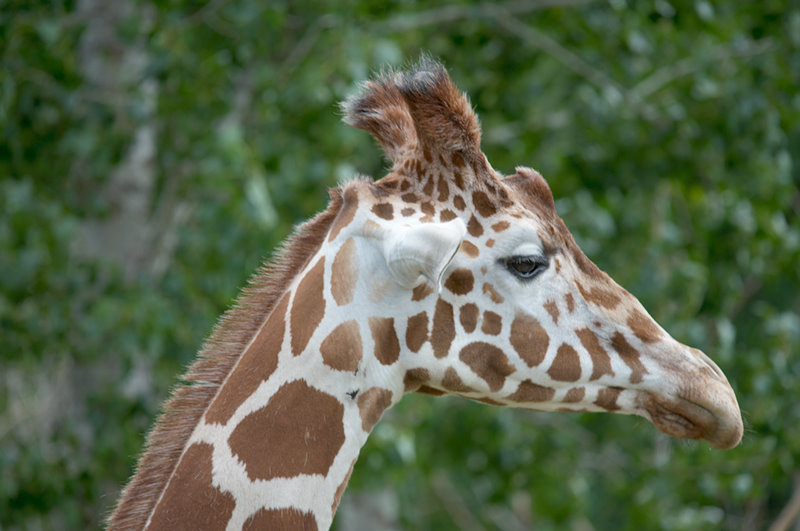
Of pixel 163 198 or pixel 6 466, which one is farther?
pixel 163 198

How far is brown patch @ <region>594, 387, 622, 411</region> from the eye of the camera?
277cm

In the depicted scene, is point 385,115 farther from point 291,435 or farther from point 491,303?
point 291,435

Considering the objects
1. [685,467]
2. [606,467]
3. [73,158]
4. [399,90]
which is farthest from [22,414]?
[399,90]

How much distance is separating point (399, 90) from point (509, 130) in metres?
4.81

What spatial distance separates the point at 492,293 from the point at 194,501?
37.3 inches

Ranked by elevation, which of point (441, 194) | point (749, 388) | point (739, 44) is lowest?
point (749, 388)

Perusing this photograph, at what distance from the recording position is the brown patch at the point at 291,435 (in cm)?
251

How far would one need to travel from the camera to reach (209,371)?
2.70 m

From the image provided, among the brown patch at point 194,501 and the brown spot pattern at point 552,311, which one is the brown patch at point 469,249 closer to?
the brown spot pattern at point 552,311

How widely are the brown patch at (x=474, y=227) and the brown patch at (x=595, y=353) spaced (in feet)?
1.26

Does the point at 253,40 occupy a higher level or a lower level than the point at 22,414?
higher

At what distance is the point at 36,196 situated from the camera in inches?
230

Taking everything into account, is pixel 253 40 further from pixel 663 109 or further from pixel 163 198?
pixel 663 109

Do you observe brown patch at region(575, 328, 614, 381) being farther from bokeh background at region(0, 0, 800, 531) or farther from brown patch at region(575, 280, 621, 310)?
bokeh background at region(0, 0, 800, 531)
